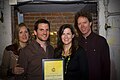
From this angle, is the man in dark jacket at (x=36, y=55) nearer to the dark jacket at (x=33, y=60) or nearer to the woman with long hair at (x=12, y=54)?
the dark jacket at (x=33, y=60)

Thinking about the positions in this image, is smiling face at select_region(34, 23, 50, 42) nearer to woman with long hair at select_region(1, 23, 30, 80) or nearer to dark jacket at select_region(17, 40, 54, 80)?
dark jacket at select_region(17, 40, 54, 80)

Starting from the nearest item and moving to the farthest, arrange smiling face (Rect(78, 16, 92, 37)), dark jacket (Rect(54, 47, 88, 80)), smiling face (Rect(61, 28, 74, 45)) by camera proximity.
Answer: dark jacket (Rect(54, 47, 88, 80)), smiling face (Rect(61, 28, 74, 45)), smiling face (Rect(78, 16, 92, 37))

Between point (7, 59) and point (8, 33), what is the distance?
3.68 feet

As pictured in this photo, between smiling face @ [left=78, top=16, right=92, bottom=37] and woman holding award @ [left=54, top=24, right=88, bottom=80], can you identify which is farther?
smiling face @ [left=78, top=16, right=92, bottom=37]

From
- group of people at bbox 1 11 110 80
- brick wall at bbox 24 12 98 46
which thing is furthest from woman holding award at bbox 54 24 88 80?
brick wall at bbox 24 12 98 46

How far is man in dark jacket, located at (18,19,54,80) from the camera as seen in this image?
221 centimetres

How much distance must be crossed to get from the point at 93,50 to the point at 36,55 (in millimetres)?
677

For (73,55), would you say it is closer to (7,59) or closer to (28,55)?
(28,55)

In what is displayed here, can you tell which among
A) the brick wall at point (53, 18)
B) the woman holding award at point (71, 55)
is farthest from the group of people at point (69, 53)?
the brick wall at point (53, 18)

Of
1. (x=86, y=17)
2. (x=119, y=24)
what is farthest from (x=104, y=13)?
(x=86, y=17)

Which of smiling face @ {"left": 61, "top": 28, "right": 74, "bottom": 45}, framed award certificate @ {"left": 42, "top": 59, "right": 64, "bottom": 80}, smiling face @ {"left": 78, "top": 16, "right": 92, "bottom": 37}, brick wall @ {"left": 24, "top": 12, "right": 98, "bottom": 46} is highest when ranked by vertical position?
brick wall @ {"left": 24, "top": 12, "right": 98, "bottom": 46}

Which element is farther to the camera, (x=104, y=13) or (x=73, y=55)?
(x=104, y=13)

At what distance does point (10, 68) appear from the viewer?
2742 mm

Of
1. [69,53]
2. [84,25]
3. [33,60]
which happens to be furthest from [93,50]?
[33,60]
